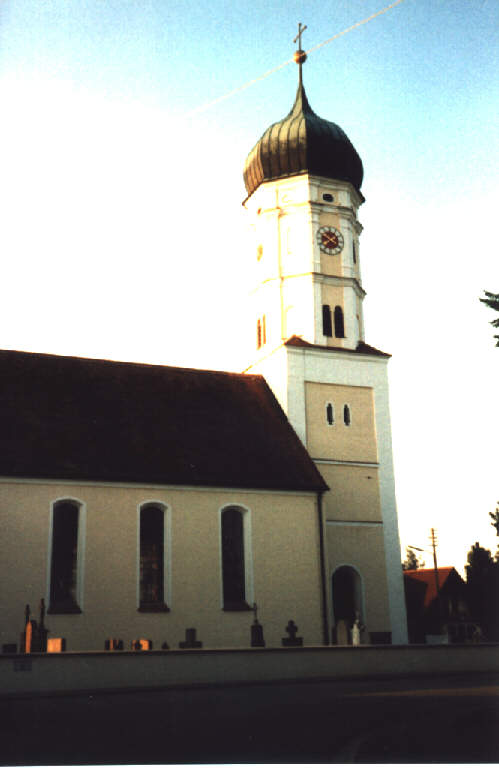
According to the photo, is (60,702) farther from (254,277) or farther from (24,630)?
(254,277)

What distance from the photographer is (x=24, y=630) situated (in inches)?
810

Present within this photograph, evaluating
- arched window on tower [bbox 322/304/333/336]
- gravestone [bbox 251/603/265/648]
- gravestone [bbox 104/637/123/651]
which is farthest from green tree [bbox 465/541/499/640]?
gravestone [bbox 104/637/123/651]

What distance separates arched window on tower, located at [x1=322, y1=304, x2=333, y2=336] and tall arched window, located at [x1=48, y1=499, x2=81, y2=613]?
11.1 metres

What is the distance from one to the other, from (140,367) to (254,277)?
585 centimetres

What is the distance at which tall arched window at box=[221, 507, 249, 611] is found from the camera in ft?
79.3

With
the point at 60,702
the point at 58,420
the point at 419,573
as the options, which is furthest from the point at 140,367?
the point at 419,573

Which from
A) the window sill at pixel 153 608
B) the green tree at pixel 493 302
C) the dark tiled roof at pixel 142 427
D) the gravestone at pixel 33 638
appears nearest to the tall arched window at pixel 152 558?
the window sill at pixel 153 608

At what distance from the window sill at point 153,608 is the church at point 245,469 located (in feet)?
0.23

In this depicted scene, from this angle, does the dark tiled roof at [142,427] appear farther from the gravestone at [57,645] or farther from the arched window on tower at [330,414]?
the gravestone at [57,645]

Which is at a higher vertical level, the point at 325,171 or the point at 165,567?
the point at 325,171

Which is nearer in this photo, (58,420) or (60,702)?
(60,702)

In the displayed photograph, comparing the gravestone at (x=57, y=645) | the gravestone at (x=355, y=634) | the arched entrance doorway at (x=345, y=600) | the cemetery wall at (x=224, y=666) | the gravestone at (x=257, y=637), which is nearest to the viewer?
the cemetery wall at (x=224, y=666)

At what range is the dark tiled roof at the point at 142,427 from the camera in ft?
76.1

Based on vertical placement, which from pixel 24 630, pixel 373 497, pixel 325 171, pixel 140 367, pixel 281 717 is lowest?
pixel 281 717
